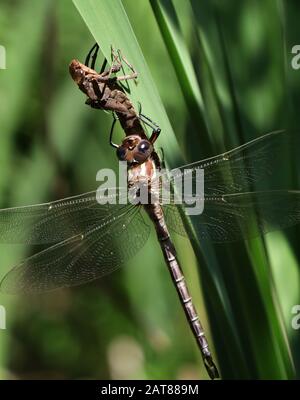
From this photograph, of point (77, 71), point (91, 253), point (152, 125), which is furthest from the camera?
point (91, 253)

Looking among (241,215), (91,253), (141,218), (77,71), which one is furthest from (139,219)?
(77,71)

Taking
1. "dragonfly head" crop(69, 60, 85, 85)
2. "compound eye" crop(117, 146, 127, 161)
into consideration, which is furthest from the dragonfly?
"dragonfly head" crop(69, 60, 85, 85)

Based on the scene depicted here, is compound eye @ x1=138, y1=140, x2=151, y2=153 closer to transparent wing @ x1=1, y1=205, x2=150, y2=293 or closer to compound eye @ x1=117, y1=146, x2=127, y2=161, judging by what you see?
compound eye @ x1=117, y1=146, x2=127, y2=161

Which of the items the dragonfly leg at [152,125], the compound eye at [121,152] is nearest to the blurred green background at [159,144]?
the dragonfly leg at [152,125]

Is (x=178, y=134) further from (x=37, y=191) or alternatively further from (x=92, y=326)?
(x=92, y=326)

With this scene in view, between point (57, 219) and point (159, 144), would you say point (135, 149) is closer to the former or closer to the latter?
point (159, 144)

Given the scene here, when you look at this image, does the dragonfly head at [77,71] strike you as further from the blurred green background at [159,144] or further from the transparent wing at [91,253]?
the transparent wing at [91,253]

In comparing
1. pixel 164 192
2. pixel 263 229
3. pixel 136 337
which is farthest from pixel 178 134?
pixel 136 337
